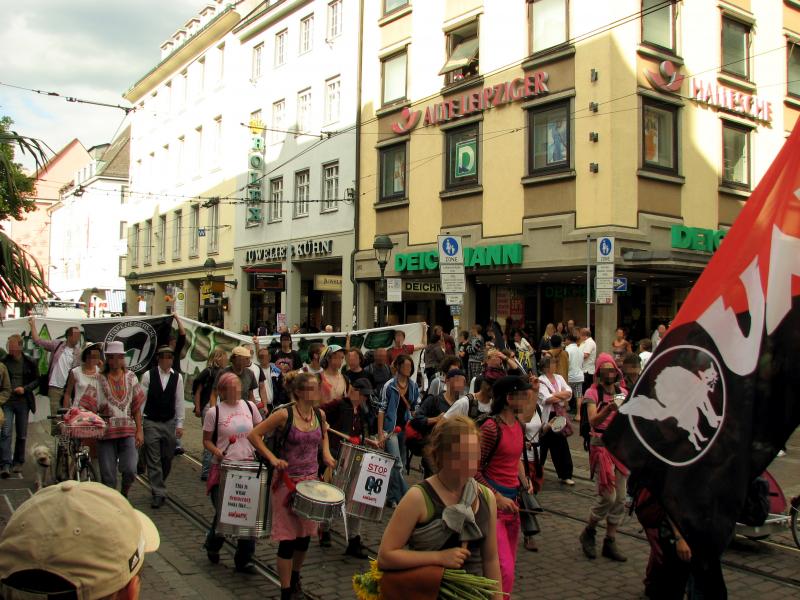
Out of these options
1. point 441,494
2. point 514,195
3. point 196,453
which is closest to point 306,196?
point 514,195

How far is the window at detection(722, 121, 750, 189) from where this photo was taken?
2153 centimetres

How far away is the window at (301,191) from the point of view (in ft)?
101

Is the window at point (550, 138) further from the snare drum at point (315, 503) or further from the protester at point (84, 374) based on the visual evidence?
the snare drum at point (315, 503)

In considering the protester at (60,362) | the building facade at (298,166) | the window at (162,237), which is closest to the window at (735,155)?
the building facade at (298,166)

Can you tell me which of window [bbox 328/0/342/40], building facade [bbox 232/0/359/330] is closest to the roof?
building facade [bbox 232/0/359/330]

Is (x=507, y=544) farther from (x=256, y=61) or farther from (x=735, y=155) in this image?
(x=256, y=61)

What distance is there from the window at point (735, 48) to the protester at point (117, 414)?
19.0 meters

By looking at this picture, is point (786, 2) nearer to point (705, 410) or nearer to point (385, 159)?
point (385, 159)

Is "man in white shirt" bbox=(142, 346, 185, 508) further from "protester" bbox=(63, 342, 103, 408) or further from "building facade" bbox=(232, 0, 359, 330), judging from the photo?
"building facade" bbox=(232, 0, 359, 330)

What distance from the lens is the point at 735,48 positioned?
21.9m

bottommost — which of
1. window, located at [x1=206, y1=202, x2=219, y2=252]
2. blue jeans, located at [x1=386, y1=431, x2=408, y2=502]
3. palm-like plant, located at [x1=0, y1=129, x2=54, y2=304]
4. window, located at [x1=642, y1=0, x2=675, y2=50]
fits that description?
blue jeans, located at [x1=386, y1=431, x2=408, y2=502]

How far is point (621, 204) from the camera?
18.9 meters

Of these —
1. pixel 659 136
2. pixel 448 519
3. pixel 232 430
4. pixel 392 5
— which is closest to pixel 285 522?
pixel 232 430

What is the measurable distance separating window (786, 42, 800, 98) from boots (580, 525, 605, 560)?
20.6 m
